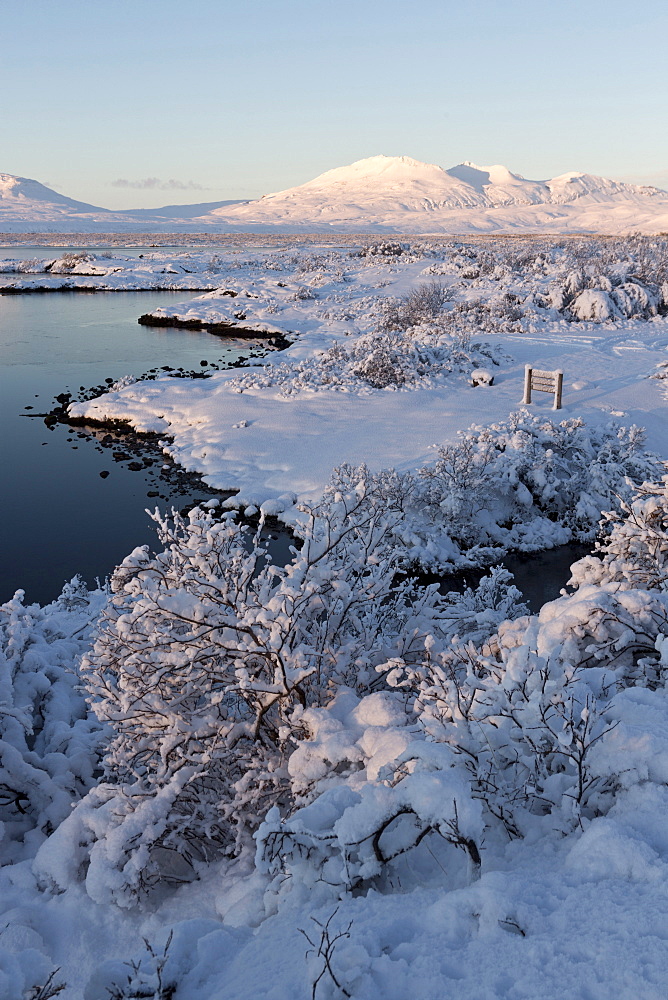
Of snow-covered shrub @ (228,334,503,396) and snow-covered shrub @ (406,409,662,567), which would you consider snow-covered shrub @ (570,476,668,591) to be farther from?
snow-covered shrub @ (228,334,503,396)

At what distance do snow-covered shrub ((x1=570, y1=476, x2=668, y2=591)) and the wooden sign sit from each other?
36.0ft

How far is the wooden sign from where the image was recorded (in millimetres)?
17531

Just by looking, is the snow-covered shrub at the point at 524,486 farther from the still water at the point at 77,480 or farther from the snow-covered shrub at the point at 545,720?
the snow-covered shrub at the point at 545,720

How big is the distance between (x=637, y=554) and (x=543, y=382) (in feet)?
40.3

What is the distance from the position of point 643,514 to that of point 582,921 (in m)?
5.07

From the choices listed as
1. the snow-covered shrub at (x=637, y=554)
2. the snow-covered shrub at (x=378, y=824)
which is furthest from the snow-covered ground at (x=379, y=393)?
the snow-covered shrub at (x=378, y=824)

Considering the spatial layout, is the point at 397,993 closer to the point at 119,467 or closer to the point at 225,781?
the point at 225,781

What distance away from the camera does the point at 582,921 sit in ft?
8.36

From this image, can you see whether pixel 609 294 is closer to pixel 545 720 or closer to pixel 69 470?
pixel 69 470

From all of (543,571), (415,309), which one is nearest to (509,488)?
(543,571)

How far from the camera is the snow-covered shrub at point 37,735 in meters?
5.19

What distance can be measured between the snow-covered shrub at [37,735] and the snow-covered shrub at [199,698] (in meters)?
0.62

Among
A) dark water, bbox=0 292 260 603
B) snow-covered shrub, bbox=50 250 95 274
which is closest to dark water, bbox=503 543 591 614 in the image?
dark water, bbox=0 292 260 603

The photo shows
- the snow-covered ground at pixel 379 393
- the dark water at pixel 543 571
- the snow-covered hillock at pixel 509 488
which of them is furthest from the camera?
the snow-covered ground at pixel 379 393
